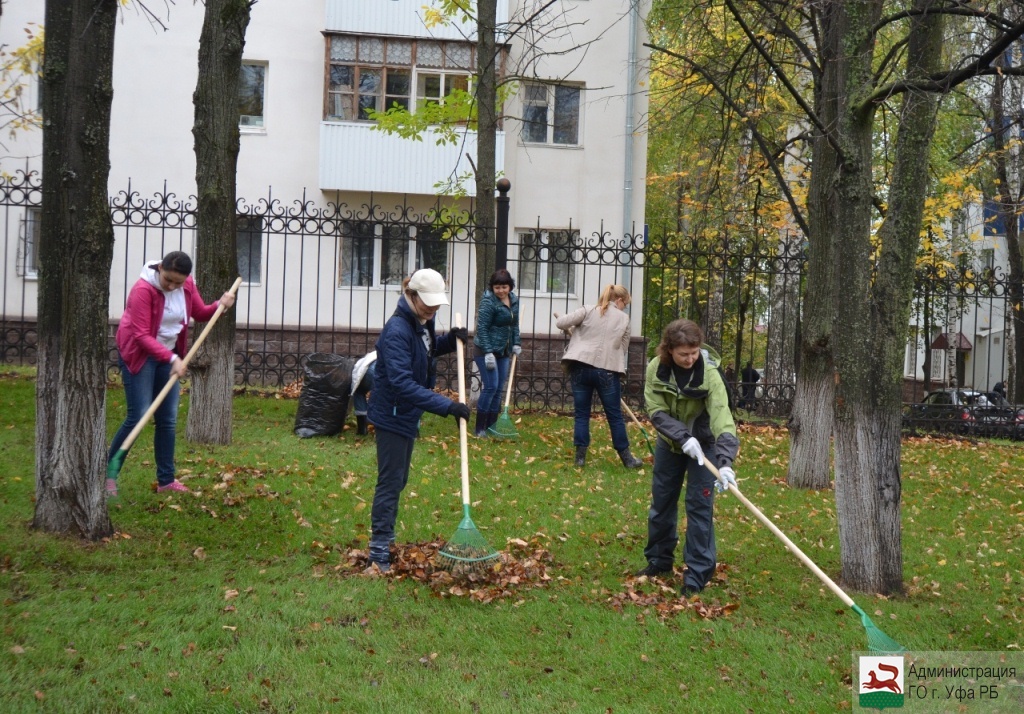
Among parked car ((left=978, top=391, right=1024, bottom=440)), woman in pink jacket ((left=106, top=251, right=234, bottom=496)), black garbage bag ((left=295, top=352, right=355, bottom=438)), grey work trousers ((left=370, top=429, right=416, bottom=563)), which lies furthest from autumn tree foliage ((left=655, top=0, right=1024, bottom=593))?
parked car ((left=978, top=391, right=1024, bottom=440))

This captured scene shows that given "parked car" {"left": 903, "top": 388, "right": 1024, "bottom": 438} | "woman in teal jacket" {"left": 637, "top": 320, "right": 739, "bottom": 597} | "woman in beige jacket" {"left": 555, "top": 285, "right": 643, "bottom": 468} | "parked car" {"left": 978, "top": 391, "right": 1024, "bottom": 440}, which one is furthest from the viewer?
"parked car" {"left": 978, "top": 391, "right": 1024, "bottom": 440}

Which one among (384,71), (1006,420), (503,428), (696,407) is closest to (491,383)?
(503,428)

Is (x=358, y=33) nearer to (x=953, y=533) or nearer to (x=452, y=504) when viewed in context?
(x=452, y=504)

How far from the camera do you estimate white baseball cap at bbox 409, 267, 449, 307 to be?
19.1ft

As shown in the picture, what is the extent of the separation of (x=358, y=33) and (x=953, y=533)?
50.4 feet

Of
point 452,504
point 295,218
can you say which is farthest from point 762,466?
point 295,218

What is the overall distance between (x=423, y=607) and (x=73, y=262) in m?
2.92

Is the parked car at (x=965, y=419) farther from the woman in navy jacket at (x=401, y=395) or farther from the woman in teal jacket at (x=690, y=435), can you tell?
the woman in navy jacket at (x=401, y=395)

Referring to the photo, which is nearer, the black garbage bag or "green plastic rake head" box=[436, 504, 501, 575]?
"green plastic rake head" box=[436, 504, 501, 575]

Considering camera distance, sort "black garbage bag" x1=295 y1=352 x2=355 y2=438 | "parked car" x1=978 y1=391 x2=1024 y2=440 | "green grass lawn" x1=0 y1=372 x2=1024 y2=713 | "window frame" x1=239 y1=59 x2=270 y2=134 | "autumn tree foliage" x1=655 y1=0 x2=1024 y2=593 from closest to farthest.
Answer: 1. "green grass lawn" x1=0 y1=372 x2=1024 y2=713
2. "autumn tree foliage" x1=655 y1=0 x2=1024 y2=593
3. "black garbage bag" x1=295 y1=352 x2=355 y2=438
4. "parked car" x1=978 y1=391 x2=1024 y2=440
5. "window frame" x1=239 y1=59 x2=270 y2=134

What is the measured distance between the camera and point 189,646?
471 centimetres

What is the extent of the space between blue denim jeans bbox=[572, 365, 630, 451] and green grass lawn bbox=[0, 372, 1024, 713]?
0.78 meters

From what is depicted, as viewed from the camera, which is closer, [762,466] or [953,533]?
[953,533]

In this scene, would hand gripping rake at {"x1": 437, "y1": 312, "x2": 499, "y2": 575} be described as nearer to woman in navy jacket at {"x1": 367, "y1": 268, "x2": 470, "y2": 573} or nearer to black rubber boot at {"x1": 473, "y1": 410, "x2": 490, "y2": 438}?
woman in navy jacket at {"x1": 367, "y1": 268, "x2": 470, "y2": 573}
